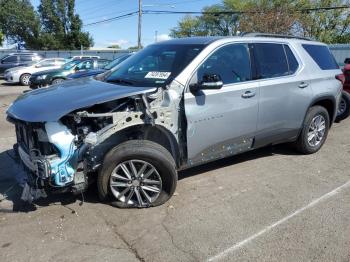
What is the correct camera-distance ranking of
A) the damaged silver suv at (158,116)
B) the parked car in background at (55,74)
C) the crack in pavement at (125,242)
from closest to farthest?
the crack in pavement at (125,242)
the damaged silver suv at (158,116)
the parked car in background at (55,74)

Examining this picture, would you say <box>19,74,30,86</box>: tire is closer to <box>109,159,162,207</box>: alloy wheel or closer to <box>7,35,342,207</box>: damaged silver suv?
<box>7,35,342,207</box>: damaged silver suv

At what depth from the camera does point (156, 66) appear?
4824mm

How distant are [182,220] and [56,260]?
51.8 inches

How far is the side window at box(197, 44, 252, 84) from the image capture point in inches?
182

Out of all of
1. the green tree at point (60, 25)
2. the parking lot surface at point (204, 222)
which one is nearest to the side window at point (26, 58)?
the parking lot surface at point (204, 222)

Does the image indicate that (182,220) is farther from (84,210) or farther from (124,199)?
(84,210)

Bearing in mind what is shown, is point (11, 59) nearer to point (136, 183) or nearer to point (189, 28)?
point (136, 183)

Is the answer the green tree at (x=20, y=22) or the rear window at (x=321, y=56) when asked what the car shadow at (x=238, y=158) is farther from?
the green tree at (x=20, y=22)

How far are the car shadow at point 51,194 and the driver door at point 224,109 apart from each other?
683 millimetres

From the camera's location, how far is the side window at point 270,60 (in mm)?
5152

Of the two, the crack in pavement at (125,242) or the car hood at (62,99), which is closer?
the crack in pavement at (125,242)

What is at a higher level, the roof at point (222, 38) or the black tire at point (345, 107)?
the roof at point (222, 38)

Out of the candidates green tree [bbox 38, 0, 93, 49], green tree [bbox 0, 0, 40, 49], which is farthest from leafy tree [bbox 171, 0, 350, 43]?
green tree [bbox 0, 0, 40, 49]

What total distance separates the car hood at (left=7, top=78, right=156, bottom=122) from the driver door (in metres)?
0.63
